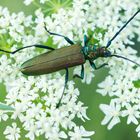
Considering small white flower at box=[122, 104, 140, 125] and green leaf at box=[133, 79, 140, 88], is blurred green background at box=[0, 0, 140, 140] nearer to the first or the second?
green leaf at box=[133, 79, 140, 88]

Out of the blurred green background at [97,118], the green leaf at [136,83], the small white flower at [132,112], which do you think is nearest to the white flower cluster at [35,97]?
the small white flower at [132,112]

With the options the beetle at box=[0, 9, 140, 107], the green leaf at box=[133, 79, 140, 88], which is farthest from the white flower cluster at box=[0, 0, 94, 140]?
the green leaf at box=[133, 79, 140, 88]

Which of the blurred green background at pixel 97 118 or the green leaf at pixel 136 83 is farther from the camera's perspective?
the blurred green background at pixel 97 118

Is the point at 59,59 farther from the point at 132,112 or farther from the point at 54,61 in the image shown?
the point at 132,112

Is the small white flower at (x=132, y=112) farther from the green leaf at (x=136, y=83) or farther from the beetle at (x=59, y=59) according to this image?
the beetle at (x=59, y=59)

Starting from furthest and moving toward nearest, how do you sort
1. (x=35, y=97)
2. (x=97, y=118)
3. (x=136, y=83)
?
1. (x=97, y=118)
2. (x=136, y=83)
3. (x=35, y=97)

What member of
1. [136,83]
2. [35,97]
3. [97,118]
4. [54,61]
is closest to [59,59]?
[54,61]

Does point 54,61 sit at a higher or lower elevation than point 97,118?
higher

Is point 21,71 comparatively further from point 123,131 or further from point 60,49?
point 123,131

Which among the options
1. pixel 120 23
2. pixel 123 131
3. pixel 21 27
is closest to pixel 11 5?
pixel 21 27
